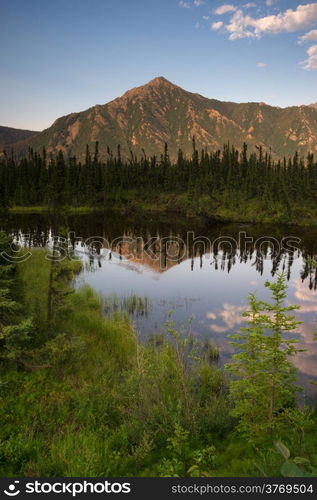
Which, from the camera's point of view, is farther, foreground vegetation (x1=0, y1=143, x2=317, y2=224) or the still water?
foreground vegetation (x1=0, y1=143, x2=317, y2=224)

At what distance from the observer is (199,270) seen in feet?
126

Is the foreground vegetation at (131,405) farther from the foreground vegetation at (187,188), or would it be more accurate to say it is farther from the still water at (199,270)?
the foreground vegetation at (187,188)

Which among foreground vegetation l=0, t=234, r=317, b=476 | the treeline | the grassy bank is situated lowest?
foreground vegetation l=0, t=234, r=317, b=476

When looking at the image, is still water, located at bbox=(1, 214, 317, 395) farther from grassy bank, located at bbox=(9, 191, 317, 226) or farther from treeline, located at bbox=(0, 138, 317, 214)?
treeline, located at bbox=(0, 138, 317, 214)

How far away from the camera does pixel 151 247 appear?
50.7m

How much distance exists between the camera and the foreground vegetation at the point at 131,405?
26.1 feet

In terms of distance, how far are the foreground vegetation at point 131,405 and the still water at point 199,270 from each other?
9.23 ft

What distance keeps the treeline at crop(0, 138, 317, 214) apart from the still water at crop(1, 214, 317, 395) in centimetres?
2307

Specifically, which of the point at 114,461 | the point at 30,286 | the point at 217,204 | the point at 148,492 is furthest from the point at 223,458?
the point at 217,204

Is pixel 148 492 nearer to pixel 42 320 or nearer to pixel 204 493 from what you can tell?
pixel 204 493

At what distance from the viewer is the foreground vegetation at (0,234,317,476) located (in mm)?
7961

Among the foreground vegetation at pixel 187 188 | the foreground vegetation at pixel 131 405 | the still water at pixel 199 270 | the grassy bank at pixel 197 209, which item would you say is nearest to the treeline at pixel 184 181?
the foreground vegetation at pixel 187 188

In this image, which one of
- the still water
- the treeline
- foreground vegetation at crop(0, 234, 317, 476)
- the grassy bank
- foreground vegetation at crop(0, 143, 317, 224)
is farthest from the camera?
the treeline

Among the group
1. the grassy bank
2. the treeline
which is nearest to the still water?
the grassy bank
